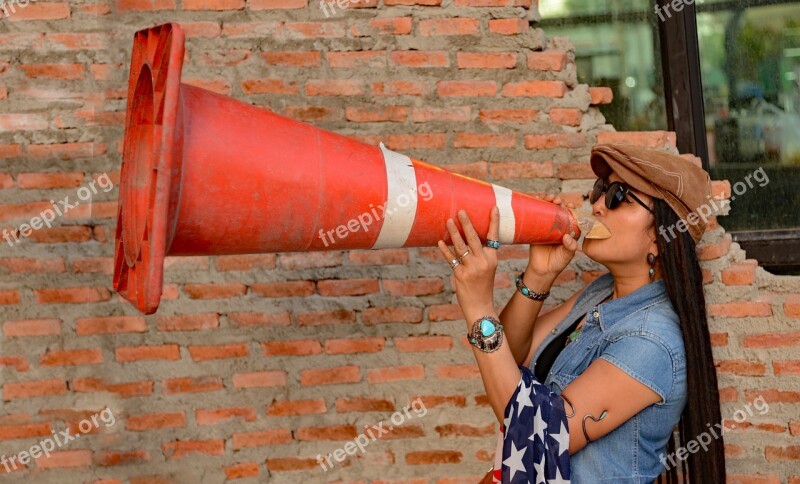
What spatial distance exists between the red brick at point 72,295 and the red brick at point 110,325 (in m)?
A: 0.08

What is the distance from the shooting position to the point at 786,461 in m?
2.95

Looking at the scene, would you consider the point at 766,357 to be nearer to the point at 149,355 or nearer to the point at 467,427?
the point at 467,427

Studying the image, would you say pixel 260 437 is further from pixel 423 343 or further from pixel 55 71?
pixel 55 71

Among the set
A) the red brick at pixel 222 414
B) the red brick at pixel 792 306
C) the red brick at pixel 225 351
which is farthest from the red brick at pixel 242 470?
the red brick at pixel 792 306

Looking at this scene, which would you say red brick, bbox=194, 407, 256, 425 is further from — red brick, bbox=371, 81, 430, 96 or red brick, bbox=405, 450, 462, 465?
red brick, bbox=371, 81, 430, 96

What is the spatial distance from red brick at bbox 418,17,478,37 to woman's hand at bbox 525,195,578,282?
3.41 feet

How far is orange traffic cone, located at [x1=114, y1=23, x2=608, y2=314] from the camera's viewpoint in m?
1.38

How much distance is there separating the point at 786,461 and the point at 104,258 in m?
2.96

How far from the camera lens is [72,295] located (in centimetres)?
292

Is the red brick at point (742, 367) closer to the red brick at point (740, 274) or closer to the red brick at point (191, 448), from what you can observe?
the red brick at point (740, 274)

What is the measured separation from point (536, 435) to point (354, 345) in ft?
4.26

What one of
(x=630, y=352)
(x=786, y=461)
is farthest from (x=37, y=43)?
(x=786, y=461)

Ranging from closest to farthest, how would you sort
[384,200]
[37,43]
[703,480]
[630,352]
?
[384,200] < [630,352] < [703,480] < [37,43]

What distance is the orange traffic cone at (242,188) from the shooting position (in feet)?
4.53
